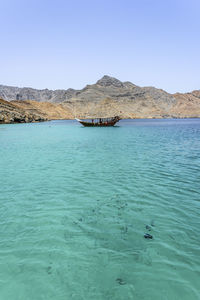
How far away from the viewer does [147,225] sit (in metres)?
6.91

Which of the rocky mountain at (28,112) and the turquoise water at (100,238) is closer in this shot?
the turquoise water at (100,238)

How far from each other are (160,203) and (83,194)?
3.35 m

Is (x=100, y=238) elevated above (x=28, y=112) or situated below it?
below

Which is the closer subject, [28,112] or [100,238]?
[100,238]

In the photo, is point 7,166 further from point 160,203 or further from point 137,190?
point 160,203

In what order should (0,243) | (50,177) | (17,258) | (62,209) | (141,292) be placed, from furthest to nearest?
1. (50,177)
2. (62,209)
3. (0,243)
4. (17,258)
5. (141,292)

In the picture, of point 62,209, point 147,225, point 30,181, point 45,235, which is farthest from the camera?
point 30,181

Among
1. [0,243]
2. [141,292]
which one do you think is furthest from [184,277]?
[0,243]

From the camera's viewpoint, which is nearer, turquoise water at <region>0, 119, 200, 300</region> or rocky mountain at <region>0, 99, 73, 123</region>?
turquoise water at <region>0, 119, 200, 300</region>

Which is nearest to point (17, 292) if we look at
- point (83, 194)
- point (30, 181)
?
point (83, 194)

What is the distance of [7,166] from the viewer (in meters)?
15.6

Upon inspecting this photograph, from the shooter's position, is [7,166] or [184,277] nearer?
[184,277]

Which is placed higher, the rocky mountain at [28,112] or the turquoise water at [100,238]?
the rocky mountain at [28,112]

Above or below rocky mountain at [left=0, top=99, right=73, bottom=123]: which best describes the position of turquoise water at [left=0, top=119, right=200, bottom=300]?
below
